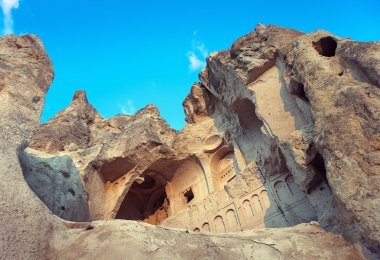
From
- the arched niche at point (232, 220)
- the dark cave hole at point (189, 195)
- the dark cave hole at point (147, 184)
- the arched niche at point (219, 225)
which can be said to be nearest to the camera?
the arched niche at point (232, 220)

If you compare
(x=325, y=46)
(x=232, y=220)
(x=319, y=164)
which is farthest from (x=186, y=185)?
(x=325, y=46)

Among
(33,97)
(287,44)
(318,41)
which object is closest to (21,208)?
(33,97)

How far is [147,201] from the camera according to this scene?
16078 mm

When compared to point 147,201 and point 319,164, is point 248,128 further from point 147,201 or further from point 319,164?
point 147,201

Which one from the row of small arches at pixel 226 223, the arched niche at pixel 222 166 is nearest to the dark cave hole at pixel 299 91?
the row of small arches at pixel 226 223

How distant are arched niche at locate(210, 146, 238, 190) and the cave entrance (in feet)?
8.88

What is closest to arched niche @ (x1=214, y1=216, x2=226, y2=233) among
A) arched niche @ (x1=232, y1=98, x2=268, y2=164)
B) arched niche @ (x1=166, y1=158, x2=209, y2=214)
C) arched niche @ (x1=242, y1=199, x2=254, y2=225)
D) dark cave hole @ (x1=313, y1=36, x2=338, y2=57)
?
arched niche @ (x1=242, y1=199, x2=254, y2=225)

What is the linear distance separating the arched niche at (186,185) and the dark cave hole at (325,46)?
7314 mm

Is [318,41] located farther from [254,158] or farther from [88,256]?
[88,256]

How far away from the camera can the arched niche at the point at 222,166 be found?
13589 millimetres

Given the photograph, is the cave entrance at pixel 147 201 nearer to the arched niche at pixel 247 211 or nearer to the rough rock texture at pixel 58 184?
the arched niche at pixel 247 211

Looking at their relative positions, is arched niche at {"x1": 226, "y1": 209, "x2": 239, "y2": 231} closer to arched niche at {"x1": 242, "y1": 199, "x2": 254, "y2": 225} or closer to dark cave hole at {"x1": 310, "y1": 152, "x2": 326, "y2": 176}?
arched niche at {"x1": 242, "y1": 199, "x2": 254, "y2": 225}

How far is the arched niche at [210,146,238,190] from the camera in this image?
13589mm

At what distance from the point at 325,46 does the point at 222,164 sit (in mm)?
7077
